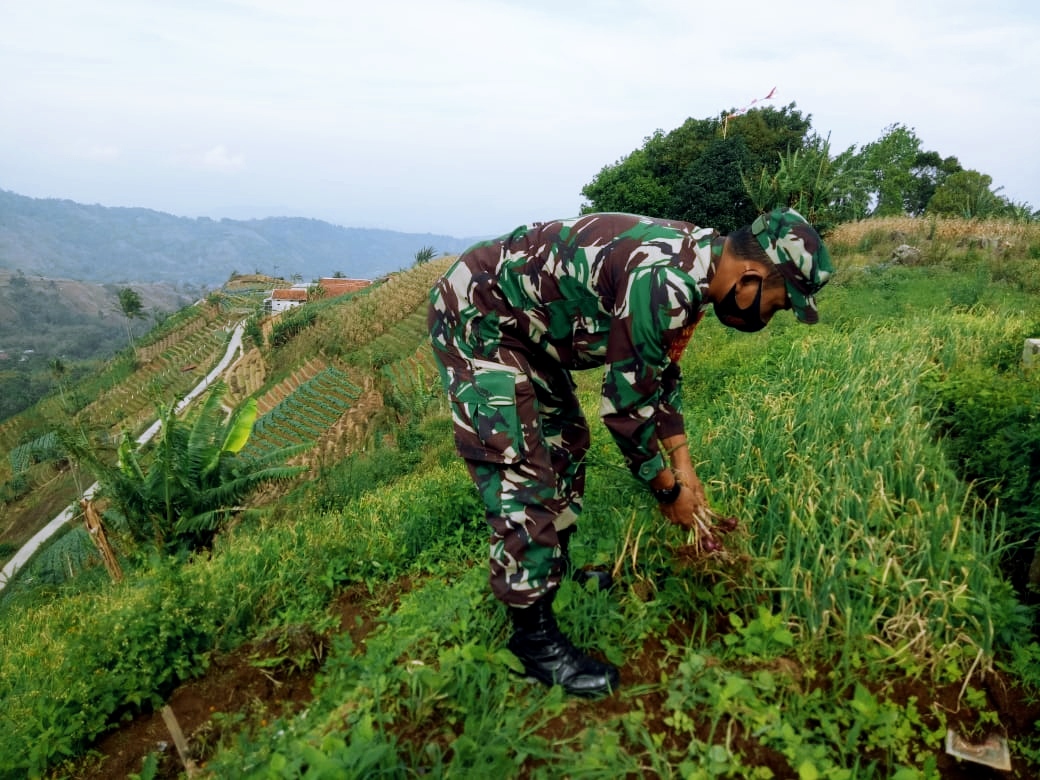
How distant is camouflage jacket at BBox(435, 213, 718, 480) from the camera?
70.3 inches

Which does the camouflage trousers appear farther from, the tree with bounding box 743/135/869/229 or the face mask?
the tree with bounding box 743/135/869/229

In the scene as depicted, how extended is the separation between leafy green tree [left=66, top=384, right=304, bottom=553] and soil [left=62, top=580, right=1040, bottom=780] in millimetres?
3458

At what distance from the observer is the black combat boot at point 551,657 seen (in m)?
1.97

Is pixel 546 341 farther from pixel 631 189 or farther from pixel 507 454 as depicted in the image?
pixel 631 189

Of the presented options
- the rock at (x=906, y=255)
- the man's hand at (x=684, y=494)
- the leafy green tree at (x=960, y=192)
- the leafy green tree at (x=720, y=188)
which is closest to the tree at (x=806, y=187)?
the leafy green tree at (x=720, y=188)

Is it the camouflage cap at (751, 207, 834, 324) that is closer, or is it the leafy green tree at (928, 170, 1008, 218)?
the camouflage cap at (751, 207, 834, 324)

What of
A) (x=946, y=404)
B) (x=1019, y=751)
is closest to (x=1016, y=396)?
(x=946, y=404)

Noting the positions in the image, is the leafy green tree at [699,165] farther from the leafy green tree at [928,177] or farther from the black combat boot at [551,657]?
the black combat boot at [551,657]

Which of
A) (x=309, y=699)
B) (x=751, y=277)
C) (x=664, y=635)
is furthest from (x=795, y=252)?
(x=309, y=699)

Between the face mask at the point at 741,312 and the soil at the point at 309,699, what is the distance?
106cm

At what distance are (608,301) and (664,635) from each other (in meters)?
1.20

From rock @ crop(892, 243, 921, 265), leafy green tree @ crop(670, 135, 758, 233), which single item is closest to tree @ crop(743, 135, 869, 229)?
leafy green tree @ crop(670, 135, 758, 233)

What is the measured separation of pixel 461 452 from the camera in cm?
214

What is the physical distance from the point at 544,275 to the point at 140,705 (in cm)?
237
